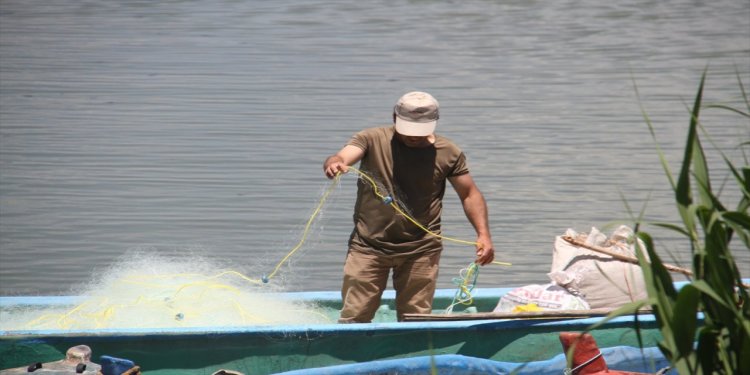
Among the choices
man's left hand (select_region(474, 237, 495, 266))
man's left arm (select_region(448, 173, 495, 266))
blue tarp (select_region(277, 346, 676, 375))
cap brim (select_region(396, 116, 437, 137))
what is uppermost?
cap brim (select_region(396, 116, 437, 137))

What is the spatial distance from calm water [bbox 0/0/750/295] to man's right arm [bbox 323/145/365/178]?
1277mm

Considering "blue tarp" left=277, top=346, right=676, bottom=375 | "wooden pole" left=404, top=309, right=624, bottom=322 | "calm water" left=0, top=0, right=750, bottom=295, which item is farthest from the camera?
"calm water" left=0, top=0, right=750, bottom=295

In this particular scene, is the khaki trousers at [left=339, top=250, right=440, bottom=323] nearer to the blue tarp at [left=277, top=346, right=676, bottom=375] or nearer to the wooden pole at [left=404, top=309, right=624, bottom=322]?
the wooden pole at [left=404, top=309, right=624, bottom=322]

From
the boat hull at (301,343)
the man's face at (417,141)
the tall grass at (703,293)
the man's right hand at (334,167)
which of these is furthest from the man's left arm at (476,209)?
the tall grass at (703,293)

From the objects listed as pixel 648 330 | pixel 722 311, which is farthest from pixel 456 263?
pixel 722 311

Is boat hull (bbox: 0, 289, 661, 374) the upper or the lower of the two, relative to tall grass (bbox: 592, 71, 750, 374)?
lower

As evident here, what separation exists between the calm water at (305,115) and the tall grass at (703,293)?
7.63 feet

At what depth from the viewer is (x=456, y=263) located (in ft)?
28.5

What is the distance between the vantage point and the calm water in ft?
30.5

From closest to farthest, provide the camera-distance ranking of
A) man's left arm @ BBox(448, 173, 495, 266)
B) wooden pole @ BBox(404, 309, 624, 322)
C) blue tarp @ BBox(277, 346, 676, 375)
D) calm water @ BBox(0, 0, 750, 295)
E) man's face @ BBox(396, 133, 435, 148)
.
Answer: blue tarp @ BBox(277, 346, 676, 375)
wooden pole @ BBox(404, 309, 624, 322)
man's face @ BBox(396, 133, 435, 148)
man's left arm @ BBox(448, 173, 495, 266)
calm water @ BBox(0, 0, 750, 295)

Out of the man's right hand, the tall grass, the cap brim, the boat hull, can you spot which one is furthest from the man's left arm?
the tall grass

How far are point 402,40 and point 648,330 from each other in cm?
1292

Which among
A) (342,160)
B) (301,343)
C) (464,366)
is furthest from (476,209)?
(301,343)

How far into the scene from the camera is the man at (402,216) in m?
5.84
